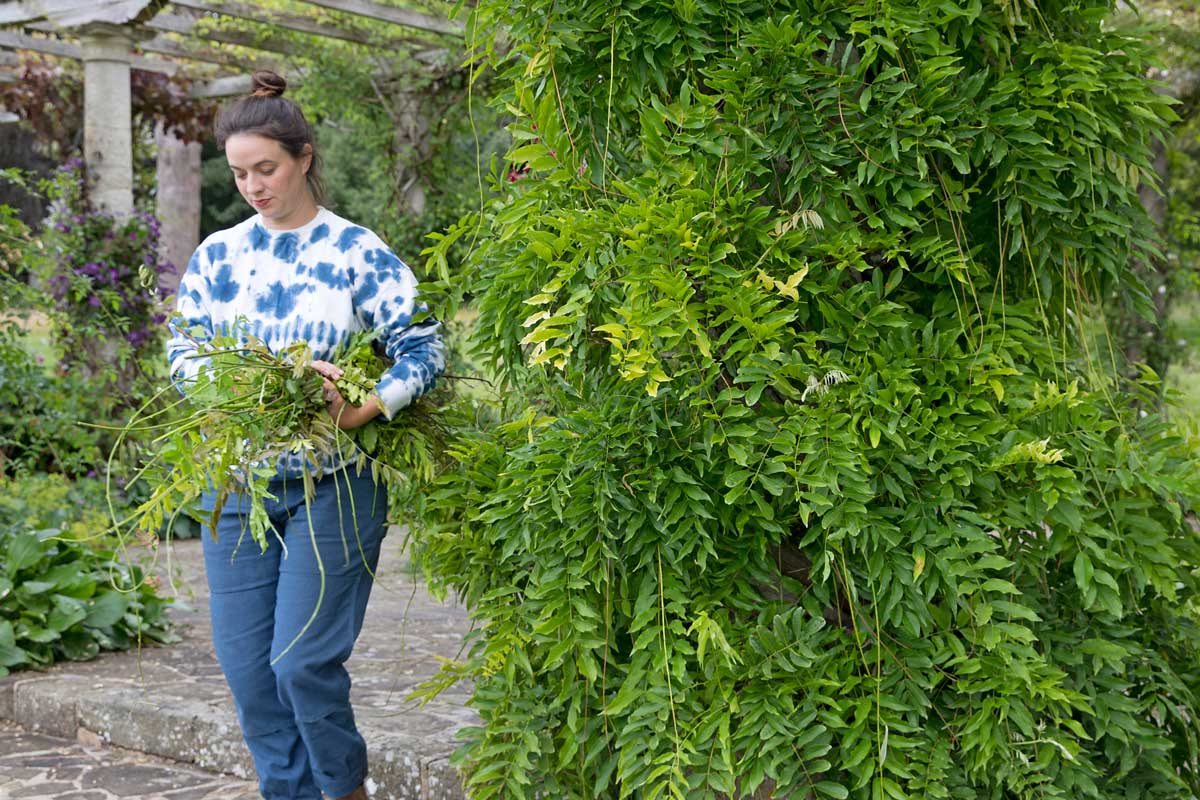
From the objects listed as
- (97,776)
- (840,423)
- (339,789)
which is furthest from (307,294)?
(97,776)

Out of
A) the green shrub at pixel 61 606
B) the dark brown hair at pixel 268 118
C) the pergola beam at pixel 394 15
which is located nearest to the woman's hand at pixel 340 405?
the dark brown hair at pixel 268 118

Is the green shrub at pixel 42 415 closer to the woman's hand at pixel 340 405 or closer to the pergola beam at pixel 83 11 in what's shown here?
the pergola beam at pixel 83 11

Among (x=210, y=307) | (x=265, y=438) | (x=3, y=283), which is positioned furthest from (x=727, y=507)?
(x=3, y=283)

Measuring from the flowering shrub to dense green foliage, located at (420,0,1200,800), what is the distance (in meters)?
6.93

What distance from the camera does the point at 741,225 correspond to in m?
2.53

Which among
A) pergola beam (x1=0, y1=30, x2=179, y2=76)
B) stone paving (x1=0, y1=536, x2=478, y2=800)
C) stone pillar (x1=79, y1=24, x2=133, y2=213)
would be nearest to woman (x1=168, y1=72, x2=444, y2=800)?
stone paving (x1=0, y1=536, x2=478, y2=800)

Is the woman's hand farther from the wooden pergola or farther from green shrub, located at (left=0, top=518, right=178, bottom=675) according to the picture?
the wooden pergola

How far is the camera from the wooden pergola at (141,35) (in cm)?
941

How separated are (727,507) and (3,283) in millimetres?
5550

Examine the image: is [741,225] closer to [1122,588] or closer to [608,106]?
[608,106]

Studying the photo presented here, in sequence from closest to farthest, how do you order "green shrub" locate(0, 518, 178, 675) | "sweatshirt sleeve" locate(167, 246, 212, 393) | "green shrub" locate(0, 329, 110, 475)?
"sweatshirt sleeve" locate(167, 246, 212, 393) → "green shrub" locate(0, 518, 178, 675) → "green shrub" locate(0, 329, 110, 475)

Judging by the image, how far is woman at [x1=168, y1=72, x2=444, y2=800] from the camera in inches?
124

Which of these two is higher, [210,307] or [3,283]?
[210,307]

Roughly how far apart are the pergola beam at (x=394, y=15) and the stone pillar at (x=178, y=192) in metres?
8.14
